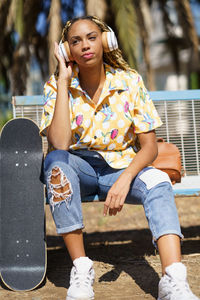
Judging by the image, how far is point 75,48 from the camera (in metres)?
2.90

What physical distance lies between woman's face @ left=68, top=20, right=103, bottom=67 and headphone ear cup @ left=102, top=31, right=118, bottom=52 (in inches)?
1.2

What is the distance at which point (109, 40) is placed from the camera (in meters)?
2.93

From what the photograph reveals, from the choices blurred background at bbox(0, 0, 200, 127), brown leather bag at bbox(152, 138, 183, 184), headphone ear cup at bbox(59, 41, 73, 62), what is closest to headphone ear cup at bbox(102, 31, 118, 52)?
headphone ear cup at bbox(59, 41, 73, 62)

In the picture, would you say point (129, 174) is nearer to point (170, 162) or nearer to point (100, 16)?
point (170, 162)

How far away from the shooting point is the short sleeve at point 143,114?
2.88 meters

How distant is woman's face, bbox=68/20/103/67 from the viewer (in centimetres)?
287

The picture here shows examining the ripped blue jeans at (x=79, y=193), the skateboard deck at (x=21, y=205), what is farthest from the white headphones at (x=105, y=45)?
the ripped blue jeans at (x=79, y=193)

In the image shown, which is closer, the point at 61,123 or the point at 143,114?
the point at 61,123

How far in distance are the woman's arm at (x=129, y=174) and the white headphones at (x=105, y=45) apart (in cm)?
58

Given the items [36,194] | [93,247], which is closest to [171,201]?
[36,194]

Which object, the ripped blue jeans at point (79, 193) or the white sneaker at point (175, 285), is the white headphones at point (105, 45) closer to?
the ripped blue jeans at point (79, 193)

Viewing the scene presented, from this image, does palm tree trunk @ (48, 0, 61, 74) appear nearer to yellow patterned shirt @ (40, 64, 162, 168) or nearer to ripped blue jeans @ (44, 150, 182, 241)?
yellow patterned shirt @ (40, 64, 162, 168)

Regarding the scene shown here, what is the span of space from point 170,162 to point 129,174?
657 mm

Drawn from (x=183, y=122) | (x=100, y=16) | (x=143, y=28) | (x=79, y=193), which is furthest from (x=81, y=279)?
(x=143, y=28)
